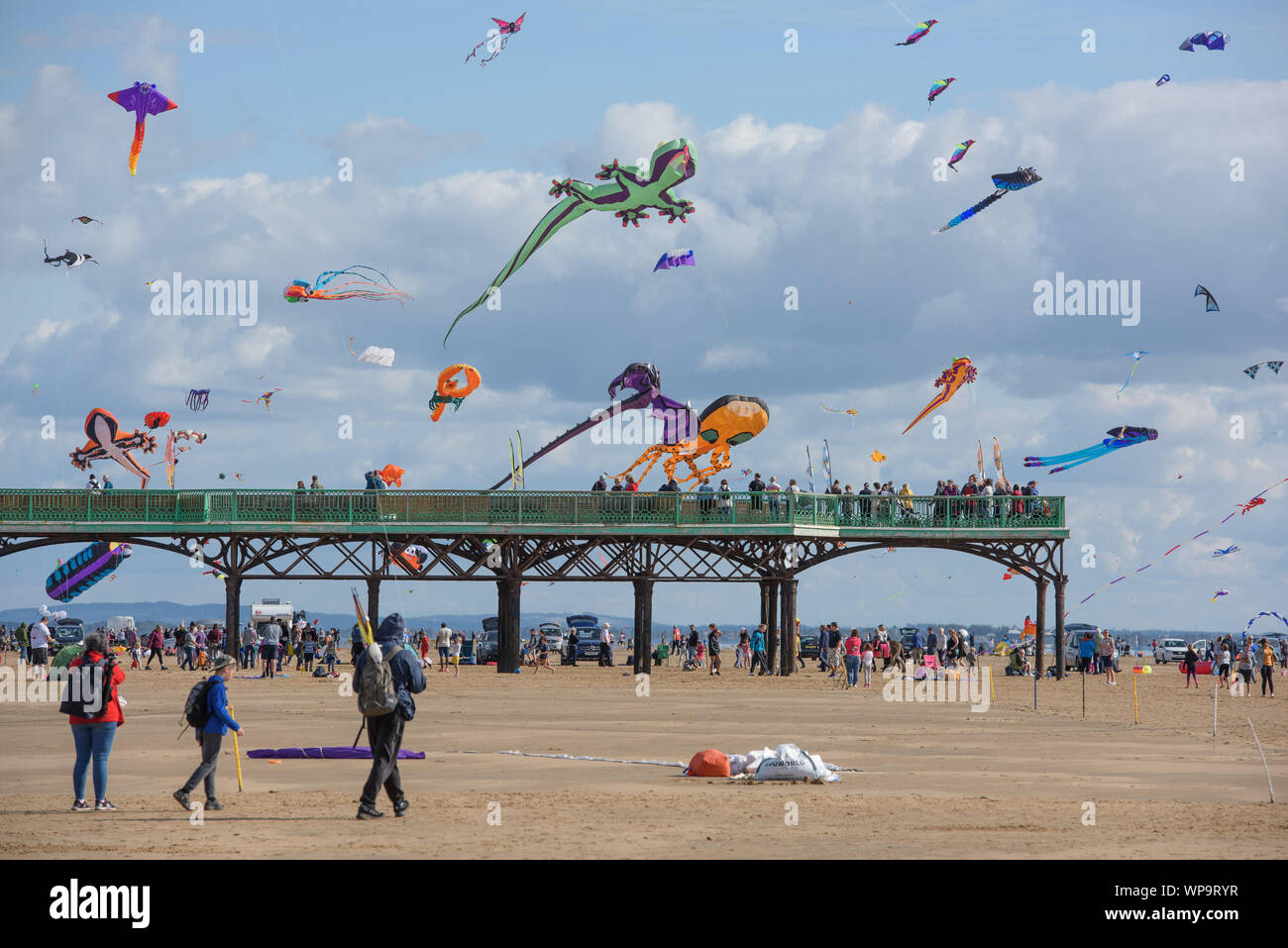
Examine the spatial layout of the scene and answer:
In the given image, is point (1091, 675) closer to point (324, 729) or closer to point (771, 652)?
point (771, 652)

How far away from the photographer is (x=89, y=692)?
14133mm

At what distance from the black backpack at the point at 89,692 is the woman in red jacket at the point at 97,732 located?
29mm

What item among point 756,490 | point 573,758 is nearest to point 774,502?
point 756,490

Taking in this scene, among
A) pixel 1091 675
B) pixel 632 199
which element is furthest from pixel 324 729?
pixel 1091 675

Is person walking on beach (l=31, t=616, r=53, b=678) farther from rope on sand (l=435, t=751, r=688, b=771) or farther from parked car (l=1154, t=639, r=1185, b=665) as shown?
parked car (l=1154, t=639, r=1185, b=665)

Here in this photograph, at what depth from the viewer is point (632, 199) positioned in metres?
40.1

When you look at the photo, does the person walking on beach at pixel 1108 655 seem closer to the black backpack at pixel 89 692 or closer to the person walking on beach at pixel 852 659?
the person walking on beach at pixel 852 659

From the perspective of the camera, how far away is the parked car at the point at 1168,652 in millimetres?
78375

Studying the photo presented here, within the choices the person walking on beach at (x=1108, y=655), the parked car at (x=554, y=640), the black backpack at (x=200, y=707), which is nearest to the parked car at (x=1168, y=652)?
the parked car at (x=554, y=640)

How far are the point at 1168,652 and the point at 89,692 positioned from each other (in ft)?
240

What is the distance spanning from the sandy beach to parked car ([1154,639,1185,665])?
48333 mm

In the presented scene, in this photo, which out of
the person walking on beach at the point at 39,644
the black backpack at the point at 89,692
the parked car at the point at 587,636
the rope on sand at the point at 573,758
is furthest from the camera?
the parked car at the point at 587,636

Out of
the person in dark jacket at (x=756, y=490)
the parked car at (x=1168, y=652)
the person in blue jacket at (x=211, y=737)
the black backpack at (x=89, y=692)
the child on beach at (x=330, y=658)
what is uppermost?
the person in dark jacket at (x=756, y=490)
